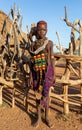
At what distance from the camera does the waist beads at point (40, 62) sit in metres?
4.85

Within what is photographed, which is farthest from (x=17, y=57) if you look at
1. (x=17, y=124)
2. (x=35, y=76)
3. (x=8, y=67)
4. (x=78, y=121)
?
(x=78, y=121)

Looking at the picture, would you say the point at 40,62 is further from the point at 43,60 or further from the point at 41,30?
the point at 41,30

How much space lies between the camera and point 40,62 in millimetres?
4875

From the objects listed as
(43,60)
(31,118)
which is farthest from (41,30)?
(31,118)

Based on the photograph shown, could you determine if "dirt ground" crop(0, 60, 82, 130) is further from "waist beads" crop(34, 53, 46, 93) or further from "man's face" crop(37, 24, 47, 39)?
"man's face" crop(37, 24, 47, 39)

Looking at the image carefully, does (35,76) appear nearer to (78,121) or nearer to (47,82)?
(47,82)

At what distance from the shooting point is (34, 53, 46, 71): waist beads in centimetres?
485

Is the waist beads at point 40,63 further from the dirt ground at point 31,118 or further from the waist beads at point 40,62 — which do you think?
the dirt ground at point 31,118

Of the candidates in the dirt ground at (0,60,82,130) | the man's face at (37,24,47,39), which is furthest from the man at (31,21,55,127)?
the dirt ground at (0,60,82,130)

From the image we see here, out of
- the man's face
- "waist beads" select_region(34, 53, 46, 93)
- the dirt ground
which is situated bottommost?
the dirt ground

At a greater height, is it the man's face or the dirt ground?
the man's face

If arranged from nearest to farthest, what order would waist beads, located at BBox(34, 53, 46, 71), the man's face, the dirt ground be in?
1. the man's face
2. waist beads, located at BBox(34, 53, 46, 71)
3. the dirt ground

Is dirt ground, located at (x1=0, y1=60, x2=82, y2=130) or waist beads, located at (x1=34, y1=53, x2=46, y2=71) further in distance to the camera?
dirt ground, located at (x1=0, y1=60, x2=82, y2=130)

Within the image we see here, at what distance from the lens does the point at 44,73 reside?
4922 millimetres
